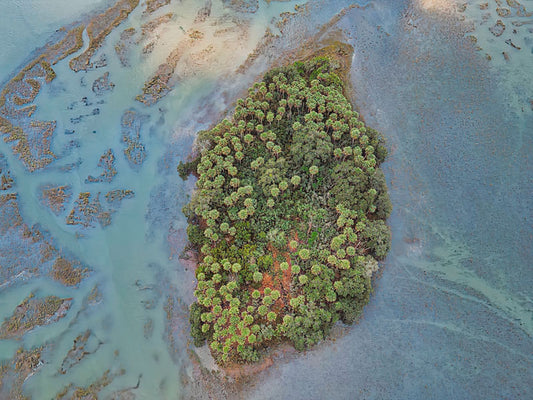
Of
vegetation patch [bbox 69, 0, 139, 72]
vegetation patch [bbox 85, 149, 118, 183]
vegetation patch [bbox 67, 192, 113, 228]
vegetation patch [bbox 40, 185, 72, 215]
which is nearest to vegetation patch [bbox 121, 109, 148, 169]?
vegetation patch [bbox 85, 149, 118, 183]

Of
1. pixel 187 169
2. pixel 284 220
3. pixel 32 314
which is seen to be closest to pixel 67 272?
pixel 32 314

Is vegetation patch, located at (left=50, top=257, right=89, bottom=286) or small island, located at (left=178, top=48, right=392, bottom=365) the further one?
vegetation patch, located at (left=50, top=257, right=89, bottom=286)

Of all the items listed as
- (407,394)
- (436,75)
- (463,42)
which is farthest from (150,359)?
(463,42)

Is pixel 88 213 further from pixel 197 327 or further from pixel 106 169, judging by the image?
pixel 197 327

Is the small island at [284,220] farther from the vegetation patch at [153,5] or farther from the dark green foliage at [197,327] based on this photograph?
the vegetation patch at [153,5]

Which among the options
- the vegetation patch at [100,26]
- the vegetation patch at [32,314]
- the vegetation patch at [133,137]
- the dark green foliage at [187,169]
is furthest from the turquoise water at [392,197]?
the vegetation patch at [100,26]

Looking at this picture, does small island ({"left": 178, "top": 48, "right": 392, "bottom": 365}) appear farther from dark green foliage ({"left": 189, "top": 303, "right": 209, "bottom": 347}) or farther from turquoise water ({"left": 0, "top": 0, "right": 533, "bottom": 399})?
turquoise water ({"left": 0, "top": 0, "right": 533, "bottom": 399})

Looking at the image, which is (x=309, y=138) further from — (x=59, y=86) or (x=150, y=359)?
(x=59, y=86)
